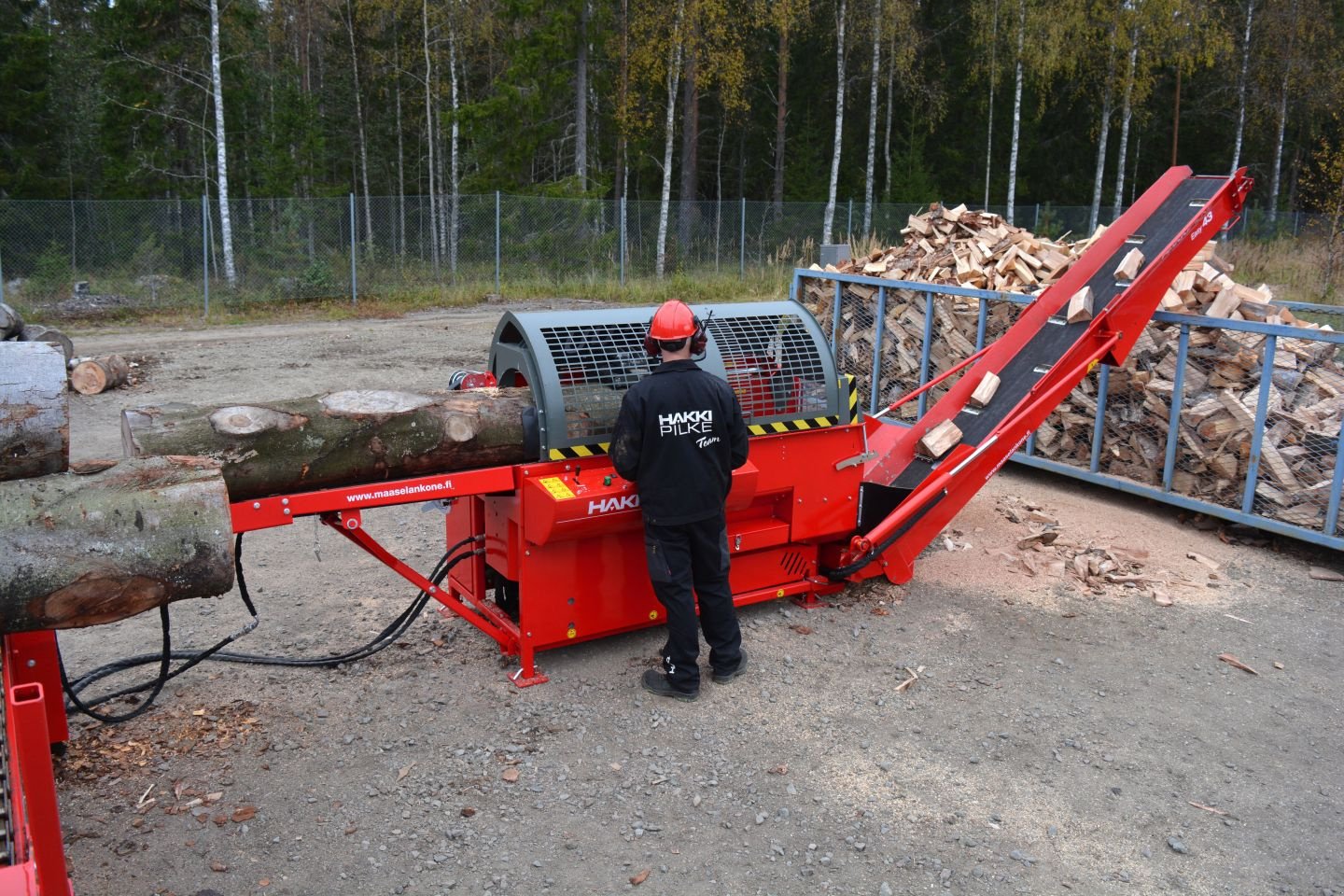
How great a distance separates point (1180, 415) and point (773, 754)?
15.6 feet

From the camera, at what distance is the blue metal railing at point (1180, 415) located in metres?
7.07

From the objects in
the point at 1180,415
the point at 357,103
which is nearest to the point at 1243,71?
the point at 357,103

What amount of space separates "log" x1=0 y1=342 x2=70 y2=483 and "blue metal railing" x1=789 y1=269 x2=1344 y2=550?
5.32 m

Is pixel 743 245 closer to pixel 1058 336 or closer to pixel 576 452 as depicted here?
pixel 1058 336

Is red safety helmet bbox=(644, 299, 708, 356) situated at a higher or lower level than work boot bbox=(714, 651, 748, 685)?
higher

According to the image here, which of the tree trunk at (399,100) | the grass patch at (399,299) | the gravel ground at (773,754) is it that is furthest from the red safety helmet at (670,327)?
the tree trunk at (399,100)

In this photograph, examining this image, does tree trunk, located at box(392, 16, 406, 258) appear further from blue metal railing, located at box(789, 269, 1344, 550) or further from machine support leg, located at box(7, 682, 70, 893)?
machine support leg, located at box(7, 682, 70, 893)

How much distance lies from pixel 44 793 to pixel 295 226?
65.5 ft

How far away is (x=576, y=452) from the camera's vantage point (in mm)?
5203

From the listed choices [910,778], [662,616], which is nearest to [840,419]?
[662,616]

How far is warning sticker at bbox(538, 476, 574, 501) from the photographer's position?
4996 millimetres

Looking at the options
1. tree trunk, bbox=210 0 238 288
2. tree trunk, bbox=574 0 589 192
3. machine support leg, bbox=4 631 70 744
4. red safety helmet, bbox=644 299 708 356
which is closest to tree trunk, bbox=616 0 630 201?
tree trunk, bbox=574 0 589 192

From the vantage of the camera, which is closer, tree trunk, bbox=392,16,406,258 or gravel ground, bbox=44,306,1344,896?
gravel ground, bbox=44,306,1344,896

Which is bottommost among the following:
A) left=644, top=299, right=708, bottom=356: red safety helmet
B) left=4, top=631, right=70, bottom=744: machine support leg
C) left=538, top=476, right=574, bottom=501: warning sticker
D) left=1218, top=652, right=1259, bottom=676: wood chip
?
left=1218, top=652, right=1259, bottom=676: wood chip
